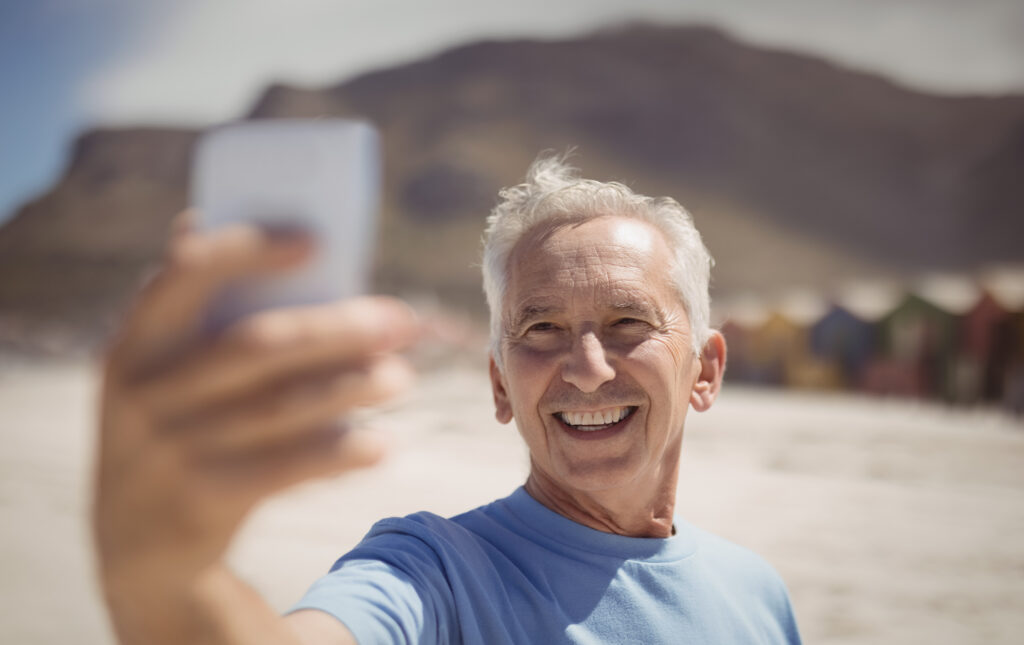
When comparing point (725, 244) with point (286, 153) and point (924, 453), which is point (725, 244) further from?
point (286, 153)

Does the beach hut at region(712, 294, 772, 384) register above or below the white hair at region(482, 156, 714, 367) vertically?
below

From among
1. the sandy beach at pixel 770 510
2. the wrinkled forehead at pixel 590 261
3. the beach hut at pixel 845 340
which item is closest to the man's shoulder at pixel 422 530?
the sandy beach at pixel 770 510

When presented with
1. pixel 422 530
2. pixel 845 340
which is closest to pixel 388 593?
pixel 422 530

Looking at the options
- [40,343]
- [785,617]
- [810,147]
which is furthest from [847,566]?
[810,147]

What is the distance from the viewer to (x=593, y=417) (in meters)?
1.86

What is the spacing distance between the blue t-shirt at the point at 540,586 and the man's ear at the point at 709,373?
35cm

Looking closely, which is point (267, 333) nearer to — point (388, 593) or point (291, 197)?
point (291, 197)

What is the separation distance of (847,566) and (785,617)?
4.34 m

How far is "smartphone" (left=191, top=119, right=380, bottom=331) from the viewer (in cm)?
66

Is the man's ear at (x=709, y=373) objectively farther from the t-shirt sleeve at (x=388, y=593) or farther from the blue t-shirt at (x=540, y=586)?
the t-shirt sleeve at (x=388, y=593)

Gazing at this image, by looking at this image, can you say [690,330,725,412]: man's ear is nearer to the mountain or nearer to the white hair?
the white hair

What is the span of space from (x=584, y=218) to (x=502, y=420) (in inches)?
23.4

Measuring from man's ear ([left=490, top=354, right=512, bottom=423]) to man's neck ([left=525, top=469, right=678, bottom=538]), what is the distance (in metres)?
0.20

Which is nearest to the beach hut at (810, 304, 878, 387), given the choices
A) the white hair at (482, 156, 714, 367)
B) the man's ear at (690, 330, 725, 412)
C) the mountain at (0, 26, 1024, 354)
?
the man's ear at (690, 330, 725, 412)
